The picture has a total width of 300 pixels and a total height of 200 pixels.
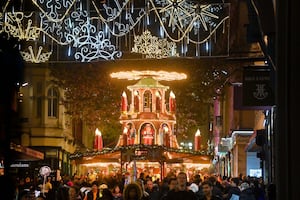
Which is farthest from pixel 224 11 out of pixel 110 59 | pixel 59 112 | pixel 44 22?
pixel 59 112

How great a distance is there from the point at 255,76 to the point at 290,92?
35.0 ft

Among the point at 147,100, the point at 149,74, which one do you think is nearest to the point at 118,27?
the point at 149,74

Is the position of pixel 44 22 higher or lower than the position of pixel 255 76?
higher

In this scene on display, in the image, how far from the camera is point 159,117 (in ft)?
164

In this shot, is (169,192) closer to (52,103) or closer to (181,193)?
(181,193)

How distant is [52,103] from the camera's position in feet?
201

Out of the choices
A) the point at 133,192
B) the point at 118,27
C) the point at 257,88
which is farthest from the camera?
the point at 118,27

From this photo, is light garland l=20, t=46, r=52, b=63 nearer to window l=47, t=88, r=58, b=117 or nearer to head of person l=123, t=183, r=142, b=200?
head of person l=123, t=183, r=142, b=200

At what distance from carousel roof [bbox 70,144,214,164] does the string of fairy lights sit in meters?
16.7

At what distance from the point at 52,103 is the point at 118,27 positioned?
41.6 m

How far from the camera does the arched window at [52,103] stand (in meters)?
60.3

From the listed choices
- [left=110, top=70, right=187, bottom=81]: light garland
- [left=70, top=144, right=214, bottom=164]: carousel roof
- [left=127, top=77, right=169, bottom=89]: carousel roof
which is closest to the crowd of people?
[left=70, top=144, right=214, bottom=164]: carousel roof

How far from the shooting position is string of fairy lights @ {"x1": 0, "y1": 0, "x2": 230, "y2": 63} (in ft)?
64.7

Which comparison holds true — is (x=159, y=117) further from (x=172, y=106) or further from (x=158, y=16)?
(x=158, y=16)
